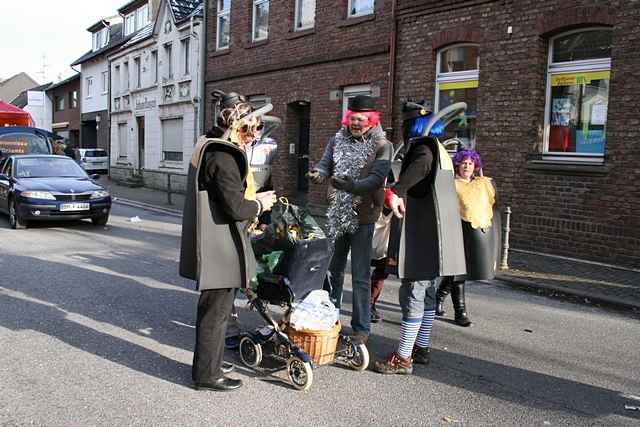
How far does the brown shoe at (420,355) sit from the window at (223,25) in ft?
59.5

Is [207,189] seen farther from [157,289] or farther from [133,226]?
[133,226]

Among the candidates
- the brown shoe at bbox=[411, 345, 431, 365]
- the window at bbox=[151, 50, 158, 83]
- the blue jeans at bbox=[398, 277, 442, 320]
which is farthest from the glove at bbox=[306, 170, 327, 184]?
the window at bbox=[151, 50, 158, 83]

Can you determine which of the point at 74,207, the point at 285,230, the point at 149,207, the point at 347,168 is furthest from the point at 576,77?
the point at 149,207

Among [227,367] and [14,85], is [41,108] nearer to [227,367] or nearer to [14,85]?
[14,85]

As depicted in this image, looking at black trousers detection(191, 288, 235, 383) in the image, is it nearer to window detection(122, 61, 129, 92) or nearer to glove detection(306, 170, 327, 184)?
glove detection(306, 170, 327, 184)

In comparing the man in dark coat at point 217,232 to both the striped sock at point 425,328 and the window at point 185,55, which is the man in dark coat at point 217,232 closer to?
the striped sock at point 425,328

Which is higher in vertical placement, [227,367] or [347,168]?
[347,168]

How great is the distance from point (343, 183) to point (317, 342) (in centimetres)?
120

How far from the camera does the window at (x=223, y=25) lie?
70.3 ft

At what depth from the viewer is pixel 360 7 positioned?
50.8 ft

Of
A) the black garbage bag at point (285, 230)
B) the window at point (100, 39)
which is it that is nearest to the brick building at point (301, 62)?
the black garbage bag at point (285, 230)

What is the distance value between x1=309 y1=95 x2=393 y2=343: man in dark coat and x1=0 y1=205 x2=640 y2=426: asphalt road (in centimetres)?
66

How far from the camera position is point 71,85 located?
4531 cm

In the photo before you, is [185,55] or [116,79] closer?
[185,55]
